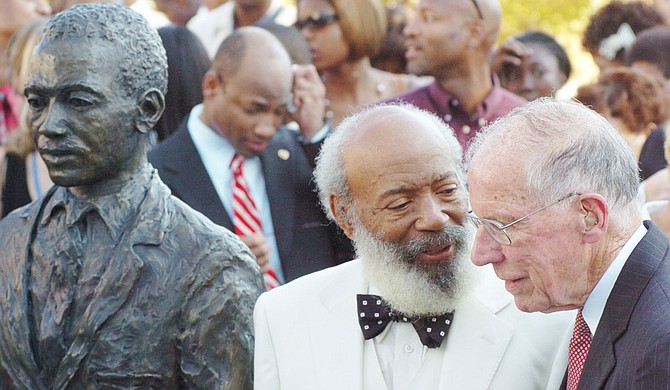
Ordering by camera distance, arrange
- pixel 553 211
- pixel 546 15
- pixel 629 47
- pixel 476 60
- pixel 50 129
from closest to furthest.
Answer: pixel 553 211 → pixel 50 129 → pixel 476 60 → pixel 629 47 → pixel 546 15

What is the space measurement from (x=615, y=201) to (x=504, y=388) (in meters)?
0.79

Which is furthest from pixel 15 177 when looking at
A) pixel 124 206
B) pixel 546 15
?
pixel 546 15

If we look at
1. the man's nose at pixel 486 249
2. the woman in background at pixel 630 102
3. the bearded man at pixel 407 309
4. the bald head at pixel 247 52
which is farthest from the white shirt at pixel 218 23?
the man's nose at pixel 486 249

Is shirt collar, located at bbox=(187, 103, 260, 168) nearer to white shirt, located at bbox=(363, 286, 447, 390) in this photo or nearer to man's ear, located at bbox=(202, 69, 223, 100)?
man's ear, located at bbox=(202, 69, 223, 100)

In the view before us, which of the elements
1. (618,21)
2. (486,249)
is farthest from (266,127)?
(618,21)

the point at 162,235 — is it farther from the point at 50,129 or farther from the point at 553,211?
the point at 553,211

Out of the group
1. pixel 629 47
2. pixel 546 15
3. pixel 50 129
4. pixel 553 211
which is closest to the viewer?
pixel 553 211

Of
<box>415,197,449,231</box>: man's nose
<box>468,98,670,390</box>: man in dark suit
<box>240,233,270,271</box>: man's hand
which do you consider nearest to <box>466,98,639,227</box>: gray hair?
<box>468,98,670,390</box>: man in dark suit

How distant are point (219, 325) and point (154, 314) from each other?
0.66 ft

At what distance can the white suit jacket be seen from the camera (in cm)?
367

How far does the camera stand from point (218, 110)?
5496 millimetres

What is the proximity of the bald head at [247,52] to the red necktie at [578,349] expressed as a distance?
2.55 metres

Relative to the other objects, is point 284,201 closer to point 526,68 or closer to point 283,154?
point 283,154

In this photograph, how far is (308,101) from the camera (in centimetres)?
600
